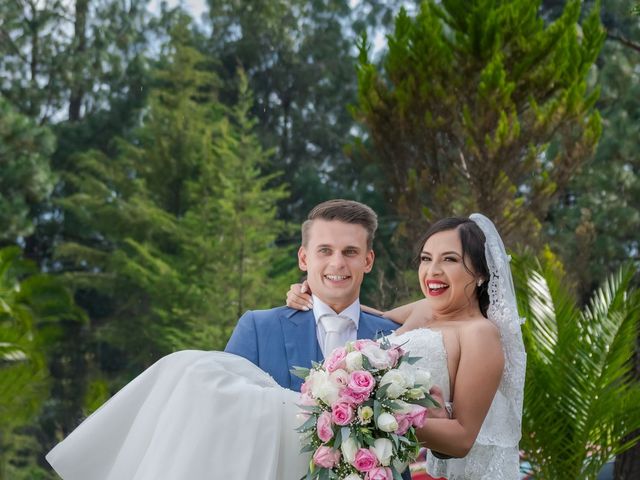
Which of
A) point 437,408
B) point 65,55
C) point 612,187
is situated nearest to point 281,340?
point 437,408

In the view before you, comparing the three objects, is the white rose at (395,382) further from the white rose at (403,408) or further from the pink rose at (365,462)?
the pink rose at (365,462)

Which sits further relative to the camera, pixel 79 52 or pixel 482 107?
pixel 79 52

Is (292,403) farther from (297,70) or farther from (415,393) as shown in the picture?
(297,70)

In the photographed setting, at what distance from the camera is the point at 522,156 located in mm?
10766

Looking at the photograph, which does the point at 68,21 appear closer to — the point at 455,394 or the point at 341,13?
the point at 341,13

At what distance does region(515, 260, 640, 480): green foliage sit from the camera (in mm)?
6137

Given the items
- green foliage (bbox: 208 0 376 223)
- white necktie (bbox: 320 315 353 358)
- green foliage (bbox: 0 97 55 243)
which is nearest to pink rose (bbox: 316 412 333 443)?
white necktie (bbox: 320 315 353 358)

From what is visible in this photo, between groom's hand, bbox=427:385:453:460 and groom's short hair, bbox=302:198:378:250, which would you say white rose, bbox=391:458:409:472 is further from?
groom's short hair, bbox=302:198:378:250

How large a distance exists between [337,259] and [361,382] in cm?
65

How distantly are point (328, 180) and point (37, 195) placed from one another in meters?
7.36

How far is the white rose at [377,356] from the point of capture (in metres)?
2.63

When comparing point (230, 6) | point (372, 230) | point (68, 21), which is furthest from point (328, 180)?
point (372, 230)

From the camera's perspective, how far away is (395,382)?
2.59 m

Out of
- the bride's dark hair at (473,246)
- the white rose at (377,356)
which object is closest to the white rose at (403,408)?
the white rose at (377,356)
